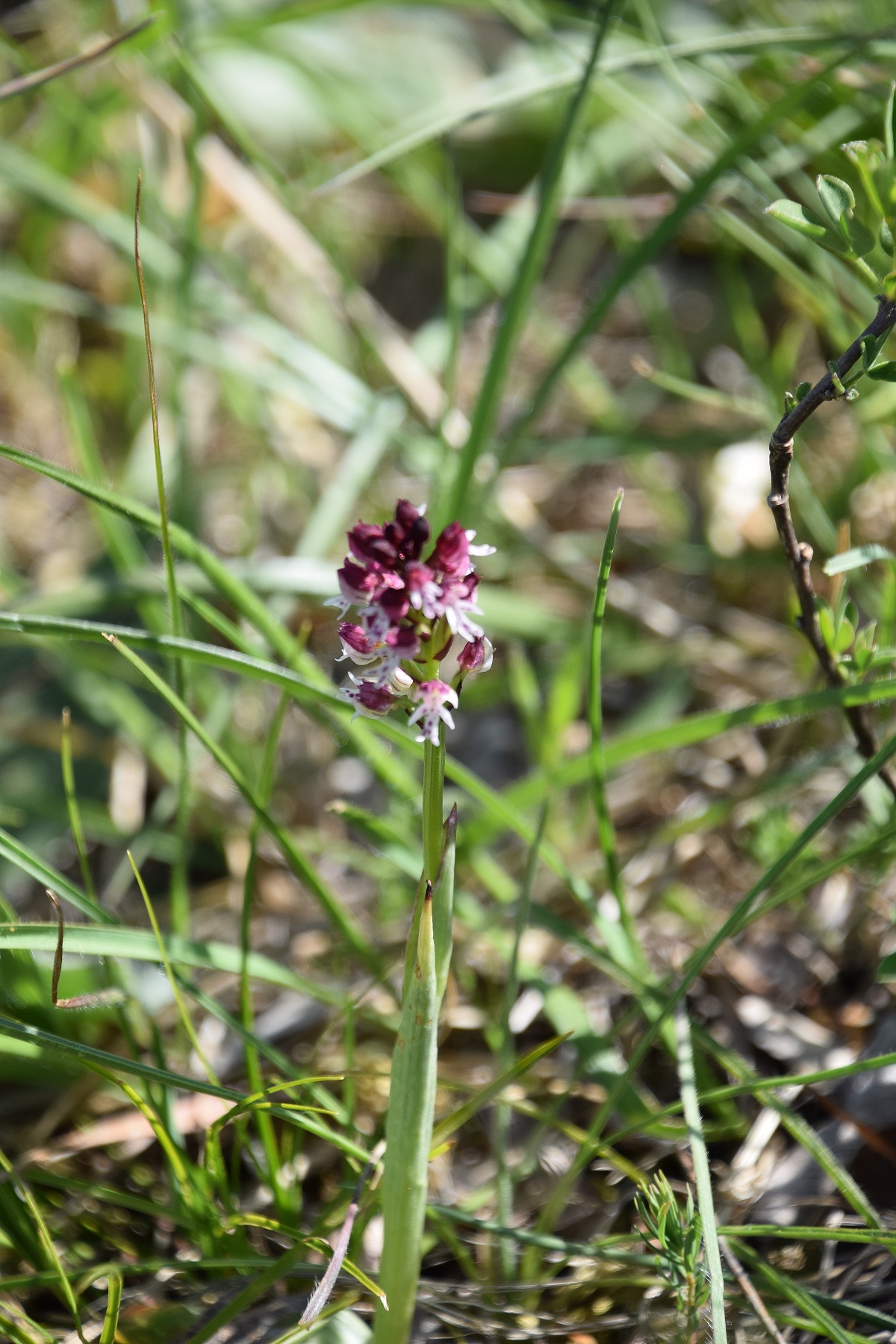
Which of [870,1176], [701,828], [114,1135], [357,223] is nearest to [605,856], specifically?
[701,828]

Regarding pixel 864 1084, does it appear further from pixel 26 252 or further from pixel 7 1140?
pixel 26 252

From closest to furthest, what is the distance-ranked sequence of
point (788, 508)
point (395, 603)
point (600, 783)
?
point (395, 603), point (788, 508), point (600, 783)

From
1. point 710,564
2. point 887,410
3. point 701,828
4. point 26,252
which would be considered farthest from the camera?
point 26,252

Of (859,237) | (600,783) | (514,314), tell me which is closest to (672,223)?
→ (514,314)

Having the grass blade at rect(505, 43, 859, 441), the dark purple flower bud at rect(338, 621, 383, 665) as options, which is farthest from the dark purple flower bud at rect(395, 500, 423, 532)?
the grass blade at rect(505, 43, 859, 441)

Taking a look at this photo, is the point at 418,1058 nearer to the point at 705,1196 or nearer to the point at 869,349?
the point at 705,1196

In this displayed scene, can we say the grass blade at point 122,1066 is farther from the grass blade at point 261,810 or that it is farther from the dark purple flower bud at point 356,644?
the dark purple flower bud at point 356,644

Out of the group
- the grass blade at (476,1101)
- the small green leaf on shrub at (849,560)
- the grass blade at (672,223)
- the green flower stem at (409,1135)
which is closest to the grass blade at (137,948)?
the grass blade at (476,1101)

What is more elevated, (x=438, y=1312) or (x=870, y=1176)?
(x=870, y=1176)
